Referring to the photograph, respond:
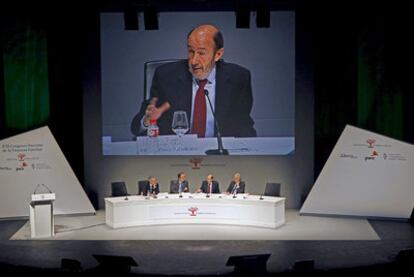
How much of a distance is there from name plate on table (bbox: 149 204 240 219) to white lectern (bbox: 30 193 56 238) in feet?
5.93

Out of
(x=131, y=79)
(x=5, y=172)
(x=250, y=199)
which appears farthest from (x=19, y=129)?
(x=250, y=199)

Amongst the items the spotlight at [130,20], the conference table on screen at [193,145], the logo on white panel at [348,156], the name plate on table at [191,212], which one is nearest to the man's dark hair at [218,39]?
the spotlight at [130,20]

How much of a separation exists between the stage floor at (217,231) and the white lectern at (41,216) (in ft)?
0.66

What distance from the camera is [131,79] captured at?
12812 millimetres

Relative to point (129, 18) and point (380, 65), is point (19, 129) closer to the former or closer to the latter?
point (129, 18)

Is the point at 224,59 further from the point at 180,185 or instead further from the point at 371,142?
the point at 371,142

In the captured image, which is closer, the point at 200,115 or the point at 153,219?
the point at 153,219

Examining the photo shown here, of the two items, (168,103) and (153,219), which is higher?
(168,103)

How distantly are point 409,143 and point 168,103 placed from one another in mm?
4638

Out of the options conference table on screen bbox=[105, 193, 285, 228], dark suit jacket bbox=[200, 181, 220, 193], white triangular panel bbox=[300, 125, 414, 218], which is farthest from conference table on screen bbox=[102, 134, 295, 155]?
conference table on screen bbox=[105, 193, 285, 228]

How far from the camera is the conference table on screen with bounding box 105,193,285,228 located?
11.4m

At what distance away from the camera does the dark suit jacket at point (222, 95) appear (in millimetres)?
12719

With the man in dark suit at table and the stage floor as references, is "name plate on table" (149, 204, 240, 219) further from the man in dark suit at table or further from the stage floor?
the man in dark suit at table

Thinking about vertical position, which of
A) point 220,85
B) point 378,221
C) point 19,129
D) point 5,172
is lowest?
point 378,221
